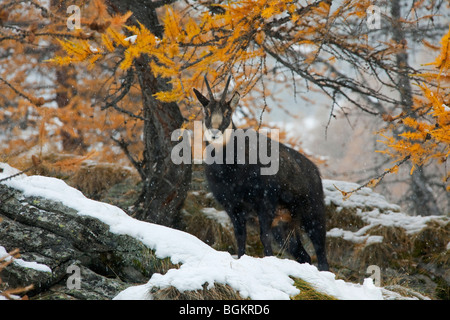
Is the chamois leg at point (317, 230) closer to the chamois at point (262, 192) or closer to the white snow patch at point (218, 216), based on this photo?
the chamois at point (262, 192)

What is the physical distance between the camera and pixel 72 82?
11.1 meters

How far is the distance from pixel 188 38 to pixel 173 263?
9.60 ft

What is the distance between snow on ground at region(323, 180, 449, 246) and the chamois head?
9.06 ft

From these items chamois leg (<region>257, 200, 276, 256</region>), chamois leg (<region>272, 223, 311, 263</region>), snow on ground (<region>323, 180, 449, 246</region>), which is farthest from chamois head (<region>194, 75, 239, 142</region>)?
snow on ground (<region>323, 180, 449, 246</region>)

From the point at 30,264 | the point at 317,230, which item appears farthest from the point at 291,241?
the point at 30,264

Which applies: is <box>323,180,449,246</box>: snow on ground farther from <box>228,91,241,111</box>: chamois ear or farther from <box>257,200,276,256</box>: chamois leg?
<box>228,91,241,111</box>: chamois ear

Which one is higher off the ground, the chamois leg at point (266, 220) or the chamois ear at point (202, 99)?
the chamois ear at point (202, 99)

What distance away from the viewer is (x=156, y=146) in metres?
8.02

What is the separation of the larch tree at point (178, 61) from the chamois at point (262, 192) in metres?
0.47

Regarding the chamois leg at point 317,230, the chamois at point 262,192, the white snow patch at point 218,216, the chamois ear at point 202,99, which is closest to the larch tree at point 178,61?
the chamois ear at point 202,99

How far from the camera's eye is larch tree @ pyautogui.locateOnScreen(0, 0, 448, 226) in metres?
4.99

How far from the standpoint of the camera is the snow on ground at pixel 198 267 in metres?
3.47

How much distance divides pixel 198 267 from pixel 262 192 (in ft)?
9.69
